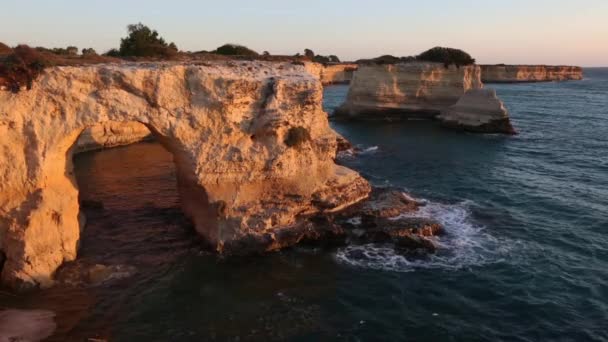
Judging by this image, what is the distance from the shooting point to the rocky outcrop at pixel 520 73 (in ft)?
482

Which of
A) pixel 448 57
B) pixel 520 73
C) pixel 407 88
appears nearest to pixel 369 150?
pixel 407 88

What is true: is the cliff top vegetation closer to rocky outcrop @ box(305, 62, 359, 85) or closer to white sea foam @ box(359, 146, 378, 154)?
white sea foam @ box(359, 146, 378, 154)

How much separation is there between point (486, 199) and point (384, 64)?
120ft

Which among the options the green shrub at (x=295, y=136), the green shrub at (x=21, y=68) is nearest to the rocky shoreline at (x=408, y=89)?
the green shrub at (x=295, y=136)

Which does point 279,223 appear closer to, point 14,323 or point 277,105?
point 277,105

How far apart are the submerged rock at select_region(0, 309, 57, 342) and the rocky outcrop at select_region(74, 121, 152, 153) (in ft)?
81.9

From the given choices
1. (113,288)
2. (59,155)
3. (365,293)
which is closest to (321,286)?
(365,293)

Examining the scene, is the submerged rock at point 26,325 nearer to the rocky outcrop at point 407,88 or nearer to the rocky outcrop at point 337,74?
the rocky outcrop at point 407,88

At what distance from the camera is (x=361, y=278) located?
18.2 metres

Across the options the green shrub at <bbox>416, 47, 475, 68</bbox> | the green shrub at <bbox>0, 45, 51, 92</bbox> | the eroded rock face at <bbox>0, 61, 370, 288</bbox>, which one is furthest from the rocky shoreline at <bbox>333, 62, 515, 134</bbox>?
the green shrub at <bbox>0, 45, 51, 92</bbox>

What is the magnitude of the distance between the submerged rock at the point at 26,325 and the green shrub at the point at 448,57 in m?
55.7

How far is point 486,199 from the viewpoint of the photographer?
2795cm

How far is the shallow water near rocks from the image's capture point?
15.0 meters

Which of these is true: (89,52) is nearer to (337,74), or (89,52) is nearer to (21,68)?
(21,68)
